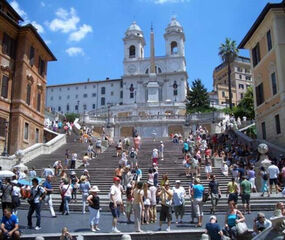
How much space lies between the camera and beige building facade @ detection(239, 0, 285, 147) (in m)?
24.8

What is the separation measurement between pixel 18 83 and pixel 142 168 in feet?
A: 45.8

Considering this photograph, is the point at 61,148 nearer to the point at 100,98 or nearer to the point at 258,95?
the point at 258,95

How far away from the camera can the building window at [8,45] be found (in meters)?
27.9

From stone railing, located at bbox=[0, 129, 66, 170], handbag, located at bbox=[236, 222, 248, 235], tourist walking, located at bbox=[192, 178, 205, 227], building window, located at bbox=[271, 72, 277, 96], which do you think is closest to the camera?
handbag, located at bbox=[236, 222, 248, 235]

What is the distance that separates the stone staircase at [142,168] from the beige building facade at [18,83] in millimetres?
2969

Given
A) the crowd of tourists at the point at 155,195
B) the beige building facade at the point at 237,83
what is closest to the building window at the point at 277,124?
the crowd of tourists at the point at 155,195

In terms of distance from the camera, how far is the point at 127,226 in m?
12.0

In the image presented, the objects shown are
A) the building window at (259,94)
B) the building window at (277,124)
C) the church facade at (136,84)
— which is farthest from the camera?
the church facade at (136,84)

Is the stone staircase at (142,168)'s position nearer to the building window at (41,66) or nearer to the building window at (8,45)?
the building window at (41,66)

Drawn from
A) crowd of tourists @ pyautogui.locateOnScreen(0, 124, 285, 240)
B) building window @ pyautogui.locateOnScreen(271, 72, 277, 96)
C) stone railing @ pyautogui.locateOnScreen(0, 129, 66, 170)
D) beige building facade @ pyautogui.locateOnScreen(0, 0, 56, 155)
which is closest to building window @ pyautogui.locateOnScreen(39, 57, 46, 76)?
beige building facade @ pyautogui.locateOnScreen(0, 0, 56, 155)

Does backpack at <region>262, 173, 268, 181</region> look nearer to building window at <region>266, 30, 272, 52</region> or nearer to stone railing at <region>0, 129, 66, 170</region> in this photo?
building window at <region>266, 30, 272, 52</region>

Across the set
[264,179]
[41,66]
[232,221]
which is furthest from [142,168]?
[41,66]

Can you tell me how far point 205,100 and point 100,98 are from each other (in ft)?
139

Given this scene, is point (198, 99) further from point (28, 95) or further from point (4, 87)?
point (4, 87)
